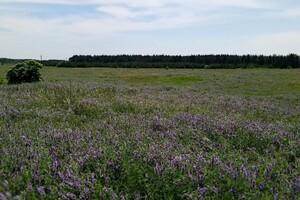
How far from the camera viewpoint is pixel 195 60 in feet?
511

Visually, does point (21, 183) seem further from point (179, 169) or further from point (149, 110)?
point (149, 110)

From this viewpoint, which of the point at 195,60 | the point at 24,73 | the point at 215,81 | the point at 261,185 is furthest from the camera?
the point at 195,60

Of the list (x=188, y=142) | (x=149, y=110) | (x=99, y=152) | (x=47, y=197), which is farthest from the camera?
(x=149, y=110)

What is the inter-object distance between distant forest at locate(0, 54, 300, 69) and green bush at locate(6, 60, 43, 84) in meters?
96.7

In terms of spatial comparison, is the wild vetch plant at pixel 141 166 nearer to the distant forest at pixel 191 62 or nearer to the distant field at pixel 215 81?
the distant field at pixel 215 81

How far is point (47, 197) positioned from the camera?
337 centimetres

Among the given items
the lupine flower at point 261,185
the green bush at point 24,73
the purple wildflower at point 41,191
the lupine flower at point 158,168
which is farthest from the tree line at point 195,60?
the purple wildflower at point 41,191

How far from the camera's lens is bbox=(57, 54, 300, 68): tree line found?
126312mm

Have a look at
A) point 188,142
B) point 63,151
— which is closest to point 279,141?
point 188,142

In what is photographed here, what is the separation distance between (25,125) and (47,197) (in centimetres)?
352

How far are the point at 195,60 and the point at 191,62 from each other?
12.7ft

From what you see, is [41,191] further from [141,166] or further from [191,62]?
[191,62]

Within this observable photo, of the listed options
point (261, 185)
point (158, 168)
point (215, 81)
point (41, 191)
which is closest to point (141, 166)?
point (158, 168)

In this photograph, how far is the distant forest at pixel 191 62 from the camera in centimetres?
12631
